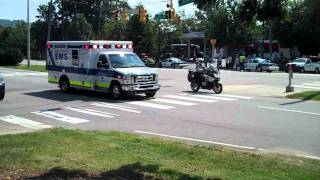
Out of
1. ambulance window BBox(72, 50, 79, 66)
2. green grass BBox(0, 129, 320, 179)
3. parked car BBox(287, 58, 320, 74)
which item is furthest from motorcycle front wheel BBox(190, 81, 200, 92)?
parked car BBox(287, 58, 320, 74)

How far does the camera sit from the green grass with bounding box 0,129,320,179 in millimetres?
7402

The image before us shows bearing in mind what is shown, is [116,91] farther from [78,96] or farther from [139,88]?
[78,96]

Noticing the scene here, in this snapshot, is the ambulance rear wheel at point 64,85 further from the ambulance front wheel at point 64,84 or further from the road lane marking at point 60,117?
the road lane marking at point 60,117

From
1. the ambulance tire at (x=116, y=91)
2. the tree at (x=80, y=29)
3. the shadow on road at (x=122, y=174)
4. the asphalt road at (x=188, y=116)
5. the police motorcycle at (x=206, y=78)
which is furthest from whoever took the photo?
the tree at (x=80, y=29)

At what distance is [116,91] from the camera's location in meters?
21.8

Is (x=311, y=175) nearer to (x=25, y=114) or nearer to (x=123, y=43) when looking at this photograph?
(x=25, y=114)

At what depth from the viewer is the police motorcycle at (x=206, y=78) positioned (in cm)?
2519

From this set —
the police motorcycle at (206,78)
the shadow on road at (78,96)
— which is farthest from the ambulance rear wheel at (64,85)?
the police motorcycle at (206,78)

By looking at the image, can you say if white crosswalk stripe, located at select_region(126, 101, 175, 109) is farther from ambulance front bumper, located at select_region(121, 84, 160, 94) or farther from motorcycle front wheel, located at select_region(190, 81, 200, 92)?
motorcycle front wheel, located at select_region(190, 81, 200, 92)

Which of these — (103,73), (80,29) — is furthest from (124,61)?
(80,29)

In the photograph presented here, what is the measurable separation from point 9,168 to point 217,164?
3165mm

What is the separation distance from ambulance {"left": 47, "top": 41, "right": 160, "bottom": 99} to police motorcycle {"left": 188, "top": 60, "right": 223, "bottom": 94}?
141 inches

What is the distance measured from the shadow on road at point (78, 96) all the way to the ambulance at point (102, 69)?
1.13ft

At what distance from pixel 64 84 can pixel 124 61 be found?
3645mm
